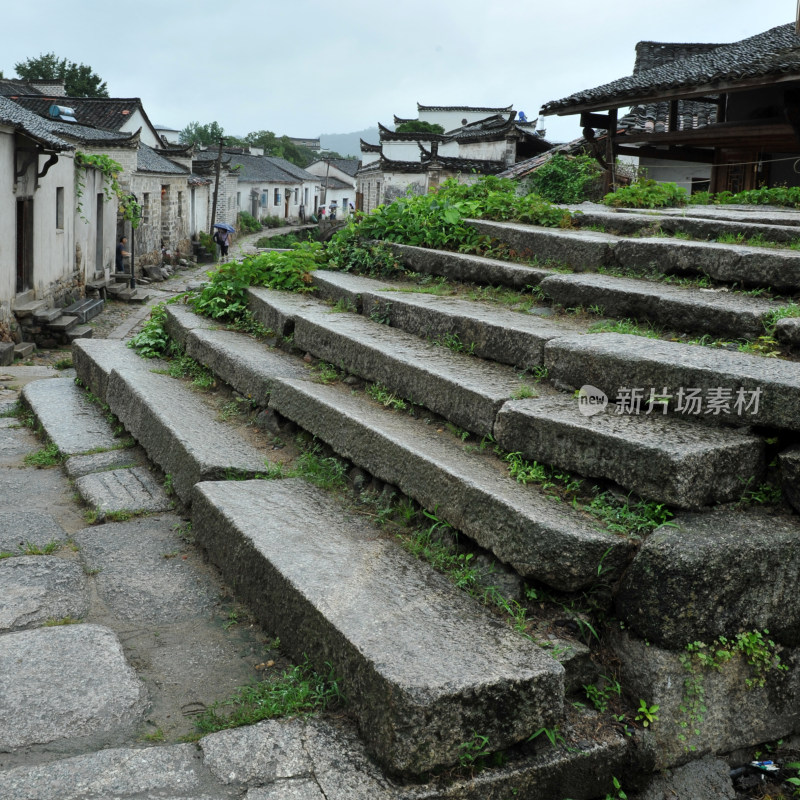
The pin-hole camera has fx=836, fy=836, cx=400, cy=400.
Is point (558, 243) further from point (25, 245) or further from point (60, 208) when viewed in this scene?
point (60, 208)

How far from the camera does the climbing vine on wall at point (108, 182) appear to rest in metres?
17.3

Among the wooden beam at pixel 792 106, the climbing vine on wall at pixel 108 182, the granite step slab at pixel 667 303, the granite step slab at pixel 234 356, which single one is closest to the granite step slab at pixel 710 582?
the granite step slab at pixel 667 303

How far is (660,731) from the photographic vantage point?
8.55 ft

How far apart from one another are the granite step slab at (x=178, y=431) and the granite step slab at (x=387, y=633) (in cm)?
50

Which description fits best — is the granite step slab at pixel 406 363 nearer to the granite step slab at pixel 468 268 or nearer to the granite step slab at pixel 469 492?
the granite step slab at pixel 469 492

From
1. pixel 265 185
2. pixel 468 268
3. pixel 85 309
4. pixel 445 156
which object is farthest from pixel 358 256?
pixel 265 185

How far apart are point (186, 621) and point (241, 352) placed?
2.49 m

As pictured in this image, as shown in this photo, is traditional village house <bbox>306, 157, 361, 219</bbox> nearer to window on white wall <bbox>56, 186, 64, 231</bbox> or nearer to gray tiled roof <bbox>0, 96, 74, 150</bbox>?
window on white wall <bbox>56, 186, 64, 231</bbox>

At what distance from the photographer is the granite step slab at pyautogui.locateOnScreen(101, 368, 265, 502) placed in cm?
402

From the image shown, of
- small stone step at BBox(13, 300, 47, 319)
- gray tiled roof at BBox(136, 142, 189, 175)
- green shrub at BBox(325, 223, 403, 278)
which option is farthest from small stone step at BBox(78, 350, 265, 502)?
gray tiled roof at BBox(136, 142, 189, 175)

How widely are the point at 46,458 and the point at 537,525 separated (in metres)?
3.70

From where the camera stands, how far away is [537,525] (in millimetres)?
2707

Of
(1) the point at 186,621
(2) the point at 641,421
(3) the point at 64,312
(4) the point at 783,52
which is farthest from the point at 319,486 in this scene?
(3) the point at 64,312

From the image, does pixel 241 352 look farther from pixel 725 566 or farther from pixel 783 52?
pixel 783 52
